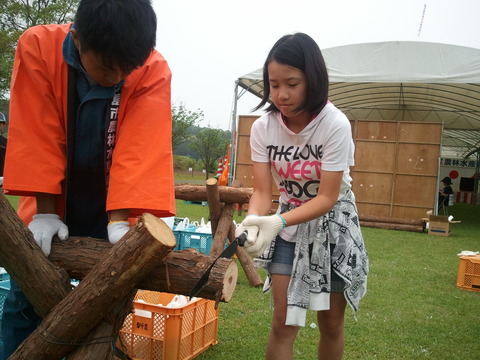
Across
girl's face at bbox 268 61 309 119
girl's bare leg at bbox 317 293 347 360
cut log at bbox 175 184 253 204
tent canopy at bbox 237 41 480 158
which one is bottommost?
girl's bare leg at bbox 317 293 347 360

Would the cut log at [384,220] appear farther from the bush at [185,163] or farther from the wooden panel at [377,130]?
the bush at [185,163]

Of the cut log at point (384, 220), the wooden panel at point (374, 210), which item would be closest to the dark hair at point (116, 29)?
the cut log at point (384, 220)

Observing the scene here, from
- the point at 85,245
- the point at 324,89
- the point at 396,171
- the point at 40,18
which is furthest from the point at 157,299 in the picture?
the point at 40,18

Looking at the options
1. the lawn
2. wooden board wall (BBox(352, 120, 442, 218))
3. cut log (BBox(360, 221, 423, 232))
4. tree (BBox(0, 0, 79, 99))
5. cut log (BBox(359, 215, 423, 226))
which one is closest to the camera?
the lawn

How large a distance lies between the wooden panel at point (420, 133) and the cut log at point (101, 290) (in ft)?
42.0

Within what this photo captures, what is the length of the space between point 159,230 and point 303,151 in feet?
3.12

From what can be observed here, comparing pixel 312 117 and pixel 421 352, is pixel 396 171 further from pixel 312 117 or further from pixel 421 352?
pixel 312 117

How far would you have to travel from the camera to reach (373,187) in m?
13.8

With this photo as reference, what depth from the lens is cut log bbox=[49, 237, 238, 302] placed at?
185cm

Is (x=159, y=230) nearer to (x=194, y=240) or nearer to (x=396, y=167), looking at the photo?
(x=194, y=240)

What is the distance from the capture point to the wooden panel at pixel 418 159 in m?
13.1

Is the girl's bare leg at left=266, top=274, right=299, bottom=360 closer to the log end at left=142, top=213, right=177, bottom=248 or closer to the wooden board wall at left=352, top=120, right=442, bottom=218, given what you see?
the log end at left=142, top=213, right=177, bottom=248

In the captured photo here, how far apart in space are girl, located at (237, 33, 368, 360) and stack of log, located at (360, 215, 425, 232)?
10654 millimetres

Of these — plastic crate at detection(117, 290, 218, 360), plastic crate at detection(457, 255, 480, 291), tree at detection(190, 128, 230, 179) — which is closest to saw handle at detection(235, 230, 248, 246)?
plastic crate at detection(117, 290, 218, 360)
